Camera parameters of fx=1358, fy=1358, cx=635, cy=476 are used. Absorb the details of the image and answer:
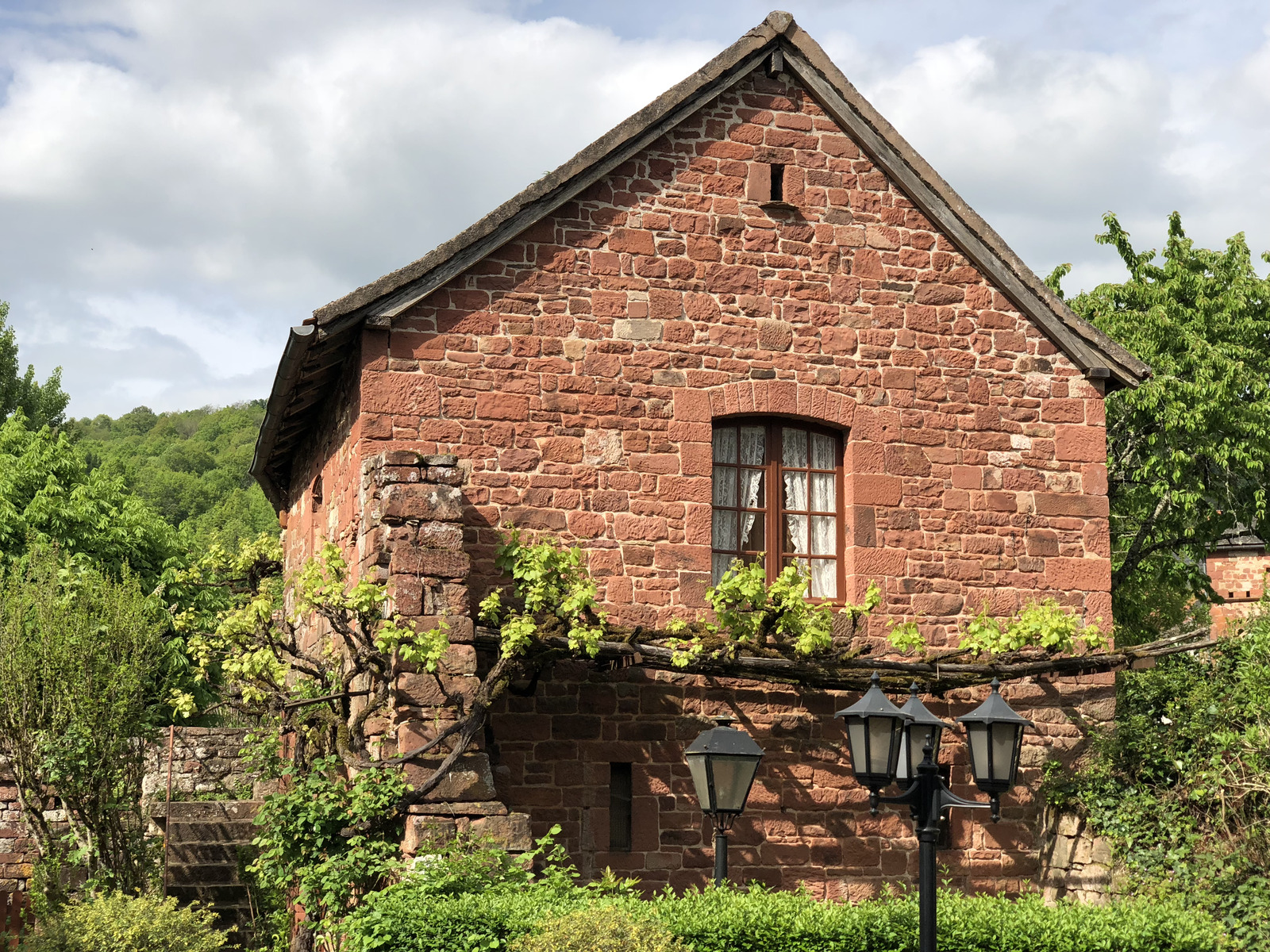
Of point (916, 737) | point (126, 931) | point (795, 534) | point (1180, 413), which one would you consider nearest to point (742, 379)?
point (795, 534)

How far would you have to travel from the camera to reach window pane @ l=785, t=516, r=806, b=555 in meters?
11.3

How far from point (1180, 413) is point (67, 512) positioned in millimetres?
17947

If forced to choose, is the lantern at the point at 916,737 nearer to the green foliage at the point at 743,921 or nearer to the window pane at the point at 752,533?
the green foliage at the point at 743,921

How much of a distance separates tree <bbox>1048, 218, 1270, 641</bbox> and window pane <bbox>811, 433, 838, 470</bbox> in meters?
8.55

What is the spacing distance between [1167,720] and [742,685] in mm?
3296


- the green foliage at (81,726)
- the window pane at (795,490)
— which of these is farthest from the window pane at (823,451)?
the green foliage at (81,726)

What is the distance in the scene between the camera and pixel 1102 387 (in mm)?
12172

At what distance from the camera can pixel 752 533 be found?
1125 centimetres

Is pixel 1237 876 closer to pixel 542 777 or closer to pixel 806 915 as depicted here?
pixel 806 915

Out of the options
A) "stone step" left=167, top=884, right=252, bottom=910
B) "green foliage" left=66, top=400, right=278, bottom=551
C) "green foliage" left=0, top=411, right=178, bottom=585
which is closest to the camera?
"stone step" left=167, top=884, right=252, bottom=910

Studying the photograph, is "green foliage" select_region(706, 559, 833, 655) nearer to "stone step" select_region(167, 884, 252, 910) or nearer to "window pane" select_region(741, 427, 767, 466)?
"window pane" select_region(741, 427, 767, 466)

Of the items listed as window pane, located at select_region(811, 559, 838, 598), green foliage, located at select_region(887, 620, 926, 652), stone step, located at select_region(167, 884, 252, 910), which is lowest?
stone step, located at select_region(167, 884, 252, 910)

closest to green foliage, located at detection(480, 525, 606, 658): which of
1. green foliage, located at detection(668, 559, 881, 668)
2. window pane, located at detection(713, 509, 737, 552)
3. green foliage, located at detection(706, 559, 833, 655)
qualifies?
green foliage, located at detection(668, 559, 881, 668)

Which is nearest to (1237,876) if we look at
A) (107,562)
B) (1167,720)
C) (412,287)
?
(1167,720)
